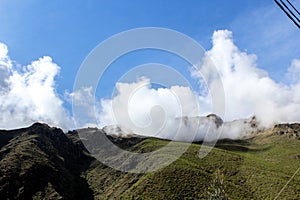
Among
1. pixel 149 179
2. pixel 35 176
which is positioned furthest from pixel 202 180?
pixel 35 176

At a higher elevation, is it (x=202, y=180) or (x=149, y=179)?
(x=149, y=179)

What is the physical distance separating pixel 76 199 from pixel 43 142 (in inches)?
2287

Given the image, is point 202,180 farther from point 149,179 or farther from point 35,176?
point 35,176

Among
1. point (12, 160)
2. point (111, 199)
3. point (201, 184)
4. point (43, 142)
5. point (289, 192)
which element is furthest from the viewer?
point (43, 142)

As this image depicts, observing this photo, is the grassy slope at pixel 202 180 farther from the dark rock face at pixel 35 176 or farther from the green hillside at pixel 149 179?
the dark rock face at pixel 35 176

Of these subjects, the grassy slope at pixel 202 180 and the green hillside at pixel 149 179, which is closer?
the grassy slope at pixel 202 180

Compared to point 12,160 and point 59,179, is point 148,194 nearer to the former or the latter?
point 59,179

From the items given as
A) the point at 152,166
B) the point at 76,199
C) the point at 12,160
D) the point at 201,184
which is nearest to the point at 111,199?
the point at 76,199

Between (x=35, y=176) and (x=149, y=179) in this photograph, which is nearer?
(x=149, y=179)

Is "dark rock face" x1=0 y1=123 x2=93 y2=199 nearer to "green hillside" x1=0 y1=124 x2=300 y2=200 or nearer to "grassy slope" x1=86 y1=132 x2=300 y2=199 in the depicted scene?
"green hillside" x1=0 y1=124 x2=300 y2=200

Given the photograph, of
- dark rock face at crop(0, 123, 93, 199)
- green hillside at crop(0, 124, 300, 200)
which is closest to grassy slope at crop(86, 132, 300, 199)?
green hillside at crop(0, 124, 300, 200)

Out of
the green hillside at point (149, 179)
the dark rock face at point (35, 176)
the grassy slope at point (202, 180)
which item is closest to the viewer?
the grassy slope at point (202, 180)

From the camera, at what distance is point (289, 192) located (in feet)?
406

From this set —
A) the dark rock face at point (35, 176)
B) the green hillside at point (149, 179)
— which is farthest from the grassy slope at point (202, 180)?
the dark rock face at point (35, 176)
